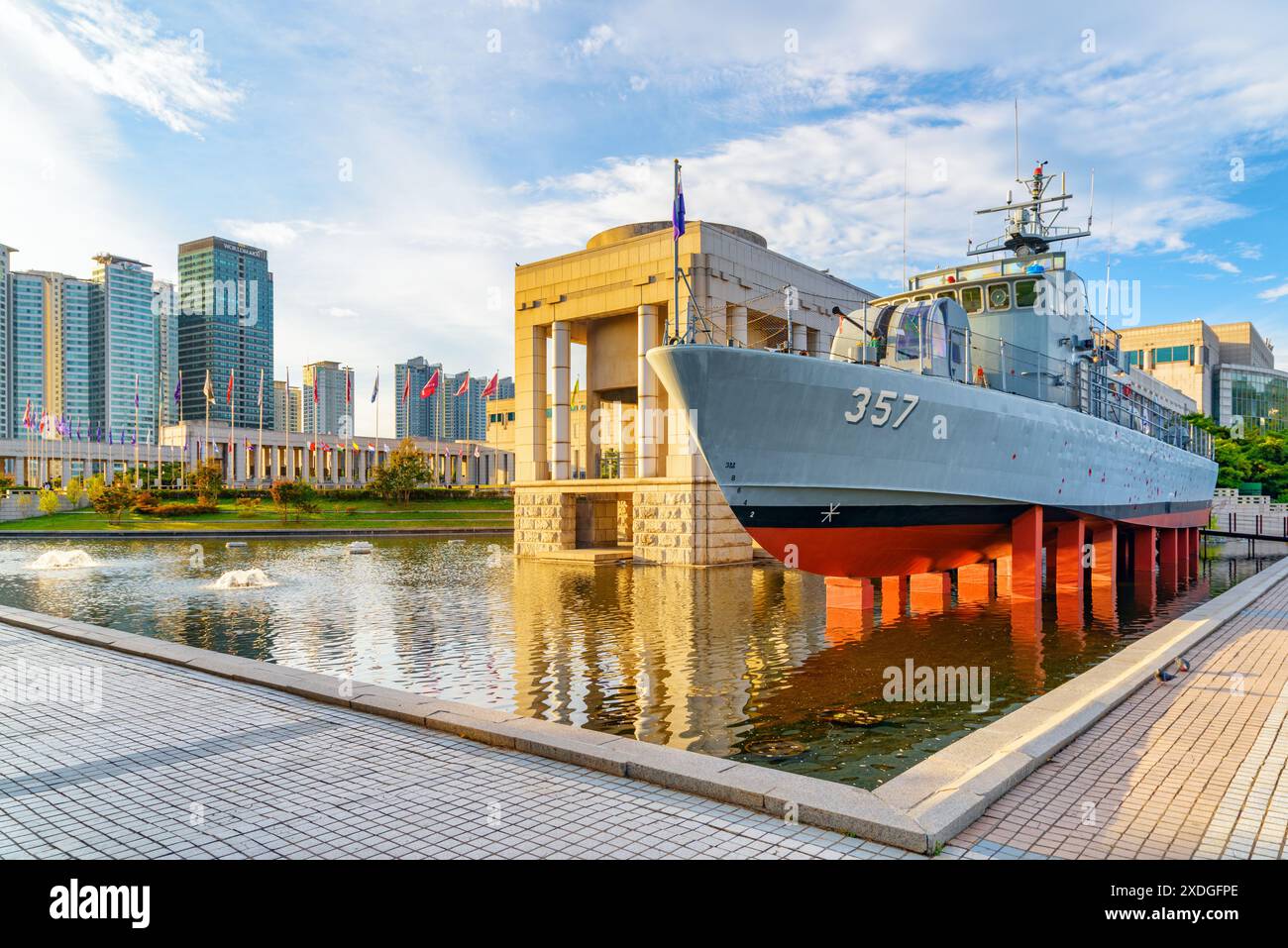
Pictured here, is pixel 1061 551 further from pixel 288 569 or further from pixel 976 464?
pixel 288 569

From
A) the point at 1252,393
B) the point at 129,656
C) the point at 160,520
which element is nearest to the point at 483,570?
the point at 129,656

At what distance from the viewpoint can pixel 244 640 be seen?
15.9 metres

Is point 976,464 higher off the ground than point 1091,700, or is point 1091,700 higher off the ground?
point 976,464

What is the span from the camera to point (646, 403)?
3647 cm

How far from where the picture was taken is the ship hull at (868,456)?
15250 mm

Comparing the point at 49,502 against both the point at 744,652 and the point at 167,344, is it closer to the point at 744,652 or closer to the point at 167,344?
the point at 744,652

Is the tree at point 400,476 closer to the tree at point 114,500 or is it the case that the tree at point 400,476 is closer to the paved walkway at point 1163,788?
the tree at point 114,500

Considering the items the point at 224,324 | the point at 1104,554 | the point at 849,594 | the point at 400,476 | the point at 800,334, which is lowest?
the point at 849,594

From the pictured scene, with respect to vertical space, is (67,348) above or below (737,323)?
above

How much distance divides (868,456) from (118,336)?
15728 cm

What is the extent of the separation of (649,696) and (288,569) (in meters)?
23.7

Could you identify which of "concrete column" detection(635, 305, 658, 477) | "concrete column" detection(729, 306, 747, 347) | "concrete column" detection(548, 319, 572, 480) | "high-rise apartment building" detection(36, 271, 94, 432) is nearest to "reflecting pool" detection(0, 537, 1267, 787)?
"concrete column" detection(635, 305, 658, 477)

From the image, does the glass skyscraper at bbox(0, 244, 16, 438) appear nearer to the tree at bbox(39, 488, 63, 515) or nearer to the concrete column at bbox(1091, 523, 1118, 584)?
the tree at bbox(39, 488, 63, 515)

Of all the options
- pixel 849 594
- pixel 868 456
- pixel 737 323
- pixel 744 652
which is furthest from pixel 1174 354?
pixel 744 652
